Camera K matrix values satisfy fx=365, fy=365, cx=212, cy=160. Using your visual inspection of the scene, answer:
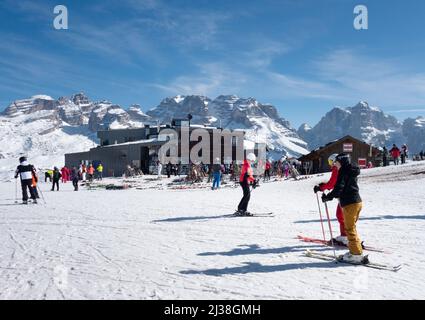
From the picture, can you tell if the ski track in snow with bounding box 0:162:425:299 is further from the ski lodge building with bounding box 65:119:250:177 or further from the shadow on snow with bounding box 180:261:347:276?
the ski lodge building with bounding box 65:119:250:177

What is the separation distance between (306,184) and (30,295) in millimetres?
19177

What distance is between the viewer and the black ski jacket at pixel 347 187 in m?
5.46

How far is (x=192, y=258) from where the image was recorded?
5.71 meters

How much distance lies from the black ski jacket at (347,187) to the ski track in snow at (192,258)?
0.98 m

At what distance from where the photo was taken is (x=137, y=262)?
5445 mm

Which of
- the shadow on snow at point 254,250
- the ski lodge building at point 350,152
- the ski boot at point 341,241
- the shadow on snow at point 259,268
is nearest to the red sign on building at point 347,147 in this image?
the ski lodge building at point 350,152

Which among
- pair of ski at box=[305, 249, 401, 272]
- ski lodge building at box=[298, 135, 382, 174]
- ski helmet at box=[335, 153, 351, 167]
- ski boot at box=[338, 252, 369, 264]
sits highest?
ski lodge building at box=[298, 135, 382, 174]

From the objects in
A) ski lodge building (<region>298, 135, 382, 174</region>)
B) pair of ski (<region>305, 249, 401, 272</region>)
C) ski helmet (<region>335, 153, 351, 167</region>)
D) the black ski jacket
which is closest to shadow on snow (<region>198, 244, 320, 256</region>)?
pair of ski (<region>305, 249, 401, 272</region>)

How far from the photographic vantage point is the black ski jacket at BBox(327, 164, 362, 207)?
5.46 m

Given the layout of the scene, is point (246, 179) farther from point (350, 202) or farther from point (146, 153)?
point (146, 153)

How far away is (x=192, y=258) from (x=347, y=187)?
261 cm

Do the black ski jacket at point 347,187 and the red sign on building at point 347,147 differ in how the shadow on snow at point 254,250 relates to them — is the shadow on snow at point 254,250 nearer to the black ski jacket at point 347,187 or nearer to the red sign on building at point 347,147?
the black ski jacket at point 347,187

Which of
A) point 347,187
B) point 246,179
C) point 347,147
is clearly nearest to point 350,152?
point 347,147

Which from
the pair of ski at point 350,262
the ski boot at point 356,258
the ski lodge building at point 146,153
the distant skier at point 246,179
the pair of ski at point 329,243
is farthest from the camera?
the ski lodge building at point 146,153
